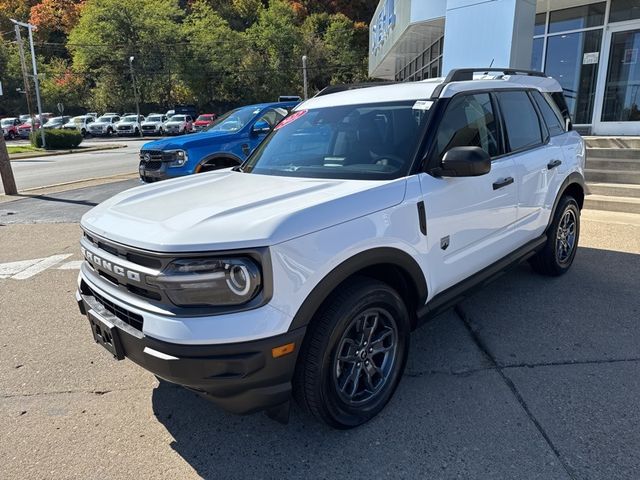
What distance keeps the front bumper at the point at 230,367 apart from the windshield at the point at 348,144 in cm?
124

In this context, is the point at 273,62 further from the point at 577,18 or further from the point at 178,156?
the point at 178,156

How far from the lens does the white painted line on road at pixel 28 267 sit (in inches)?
214

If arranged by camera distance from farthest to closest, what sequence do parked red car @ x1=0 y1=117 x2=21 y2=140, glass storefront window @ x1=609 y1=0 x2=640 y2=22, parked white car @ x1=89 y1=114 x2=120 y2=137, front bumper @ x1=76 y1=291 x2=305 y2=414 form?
parked red car @ x1=0 y1=117 x2=21 y2=140
parked white car @ x1=89 y1=114 x2=120 y2=137
glass storefront window @ x1=609 y1=0 x2=640 y2=22
front bumper @ x1=76 y1=291 x2=305 y2=414

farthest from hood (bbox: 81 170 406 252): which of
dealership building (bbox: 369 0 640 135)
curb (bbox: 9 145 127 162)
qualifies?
curb (bbox: 9 145 127 162)

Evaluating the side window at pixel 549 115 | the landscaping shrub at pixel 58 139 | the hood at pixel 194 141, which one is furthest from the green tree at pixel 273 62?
the side window at pixel 549 115

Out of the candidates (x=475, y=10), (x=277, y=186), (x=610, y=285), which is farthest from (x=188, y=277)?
(x=475, y=10)

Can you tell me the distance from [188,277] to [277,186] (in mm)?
1004

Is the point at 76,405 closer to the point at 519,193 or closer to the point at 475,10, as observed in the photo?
the point at 519,193

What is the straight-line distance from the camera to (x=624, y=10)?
10594 millimetres

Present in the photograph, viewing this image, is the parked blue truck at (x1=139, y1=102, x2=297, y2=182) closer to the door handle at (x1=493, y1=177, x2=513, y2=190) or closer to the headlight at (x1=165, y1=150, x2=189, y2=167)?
the headlight at (x1=165, y1=150, x2=189, y2=167)

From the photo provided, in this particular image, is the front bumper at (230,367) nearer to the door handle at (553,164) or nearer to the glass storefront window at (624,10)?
the door handle at (553,164)

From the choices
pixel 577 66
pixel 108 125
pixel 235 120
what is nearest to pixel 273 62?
pixel 108 125

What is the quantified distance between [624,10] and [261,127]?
27.7ft

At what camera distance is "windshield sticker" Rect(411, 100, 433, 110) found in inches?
124
